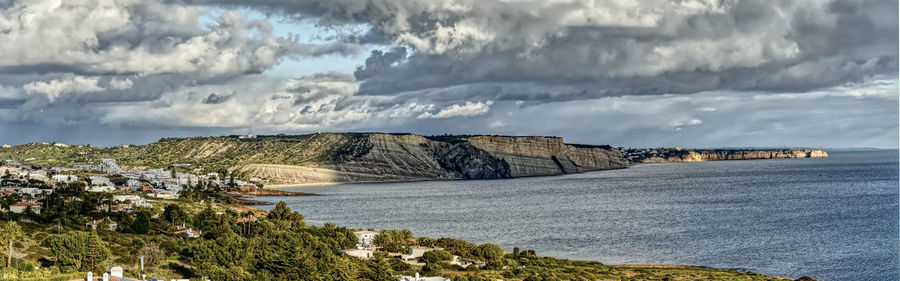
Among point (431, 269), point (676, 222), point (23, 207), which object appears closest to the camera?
point (431, 269)

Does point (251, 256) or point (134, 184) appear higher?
point (134, 184)

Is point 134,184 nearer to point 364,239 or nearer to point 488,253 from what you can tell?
point 364,239

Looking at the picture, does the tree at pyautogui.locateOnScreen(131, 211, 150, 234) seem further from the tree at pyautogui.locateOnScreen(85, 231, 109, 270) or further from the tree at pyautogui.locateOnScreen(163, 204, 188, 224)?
the tree at pyautogui.locateOnScreen(85, 231, 109, 270)

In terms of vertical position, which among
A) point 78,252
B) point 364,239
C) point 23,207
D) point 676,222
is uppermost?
point 78,252

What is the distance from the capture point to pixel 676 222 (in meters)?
115

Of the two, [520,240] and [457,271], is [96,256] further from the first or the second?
[520,240]

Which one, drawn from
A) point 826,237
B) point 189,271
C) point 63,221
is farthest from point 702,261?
point 63,221

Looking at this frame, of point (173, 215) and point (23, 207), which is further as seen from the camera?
point (23, 207)

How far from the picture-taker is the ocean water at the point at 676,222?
80.4m

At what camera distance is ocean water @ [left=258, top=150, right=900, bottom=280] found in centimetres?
8038

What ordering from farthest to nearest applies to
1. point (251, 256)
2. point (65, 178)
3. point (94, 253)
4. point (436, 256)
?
point (65, 178) → point (436, 256) → point (251, 256) → point (94, 253)

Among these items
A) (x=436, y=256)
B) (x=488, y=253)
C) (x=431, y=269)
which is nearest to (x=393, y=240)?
(x=488, y=253)

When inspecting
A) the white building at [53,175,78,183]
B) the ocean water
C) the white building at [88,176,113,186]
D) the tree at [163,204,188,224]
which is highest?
the white building at [53,175,78,183]

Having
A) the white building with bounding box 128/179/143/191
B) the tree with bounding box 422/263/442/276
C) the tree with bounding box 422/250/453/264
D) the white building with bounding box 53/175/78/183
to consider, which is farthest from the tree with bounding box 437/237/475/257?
the white building with bounding box 53/175/78/183
